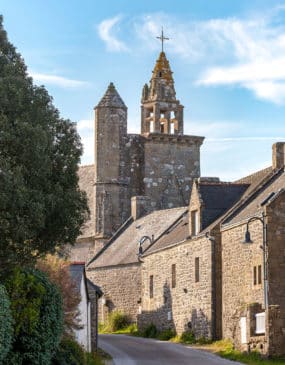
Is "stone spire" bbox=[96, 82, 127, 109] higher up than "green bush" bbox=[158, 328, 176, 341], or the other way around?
"stone spire" bbox=[96, 82, 127, 109]

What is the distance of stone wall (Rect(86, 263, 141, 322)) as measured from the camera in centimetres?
5550

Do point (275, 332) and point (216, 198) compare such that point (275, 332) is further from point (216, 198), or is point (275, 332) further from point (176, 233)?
point (176, 233)

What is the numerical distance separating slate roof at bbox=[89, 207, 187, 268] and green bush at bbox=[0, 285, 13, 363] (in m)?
32.4

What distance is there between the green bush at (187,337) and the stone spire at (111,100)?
28.6 metres

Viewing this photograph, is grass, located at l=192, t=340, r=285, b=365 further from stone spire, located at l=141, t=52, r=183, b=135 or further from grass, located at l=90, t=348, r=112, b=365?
stone spire, located at l=141, t=52, r=183, b=135

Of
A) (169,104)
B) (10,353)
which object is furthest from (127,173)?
(10,353)

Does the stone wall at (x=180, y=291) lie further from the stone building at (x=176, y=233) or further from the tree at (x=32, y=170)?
the tree at (x=32, y=170)

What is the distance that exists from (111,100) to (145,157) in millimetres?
5193

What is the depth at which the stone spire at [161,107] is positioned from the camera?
7325cm

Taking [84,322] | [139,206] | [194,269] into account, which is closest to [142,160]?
[139,206]

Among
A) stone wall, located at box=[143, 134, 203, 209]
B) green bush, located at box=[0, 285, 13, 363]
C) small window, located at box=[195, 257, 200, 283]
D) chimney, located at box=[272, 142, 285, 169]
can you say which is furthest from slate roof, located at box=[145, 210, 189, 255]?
green bush, located at box=[0, 285, 13, 363]

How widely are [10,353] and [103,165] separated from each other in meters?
46.1

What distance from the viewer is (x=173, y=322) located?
46781 mm

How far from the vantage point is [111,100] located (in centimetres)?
7019
